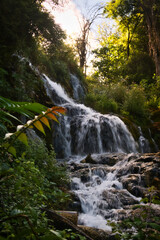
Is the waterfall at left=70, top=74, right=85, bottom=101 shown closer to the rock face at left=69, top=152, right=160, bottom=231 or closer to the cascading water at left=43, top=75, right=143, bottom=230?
the cascading water at left=43, top=75, right=143, bottom=230

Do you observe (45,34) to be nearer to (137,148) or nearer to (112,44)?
(137,148)

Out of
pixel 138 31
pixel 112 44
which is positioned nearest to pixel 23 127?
pixel 138 31

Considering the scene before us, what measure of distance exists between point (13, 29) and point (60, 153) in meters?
4.82

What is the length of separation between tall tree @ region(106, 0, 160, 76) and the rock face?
10.9 m

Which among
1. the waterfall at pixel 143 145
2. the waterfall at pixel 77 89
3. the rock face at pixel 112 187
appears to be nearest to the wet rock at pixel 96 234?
the rock face at pixel 112 187

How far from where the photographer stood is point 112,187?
4.74m

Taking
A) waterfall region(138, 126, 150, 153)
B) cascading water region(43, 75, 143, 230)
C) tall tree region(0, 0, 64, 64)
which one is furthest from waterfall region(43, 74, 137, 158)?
tall tree region(0, 0, 64, 64)

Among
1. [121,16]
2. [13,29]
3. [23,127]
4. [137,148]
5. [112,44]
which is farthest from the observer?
[112,44]

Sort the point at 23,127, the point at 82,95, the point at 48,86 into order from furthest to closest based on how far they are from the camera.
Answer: the point at 82,95
the point at 48,86
the point at 23,127

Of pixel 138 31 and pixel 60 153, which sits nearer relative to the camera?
pixel 60 153

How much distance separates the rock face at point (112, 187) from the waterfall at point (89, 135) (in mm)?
2183

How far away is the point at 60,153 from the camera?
26.2ft

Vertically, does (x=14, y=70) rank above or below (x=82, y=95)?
below

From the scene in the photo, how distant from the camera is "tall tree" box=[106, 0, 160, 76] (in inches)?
569
